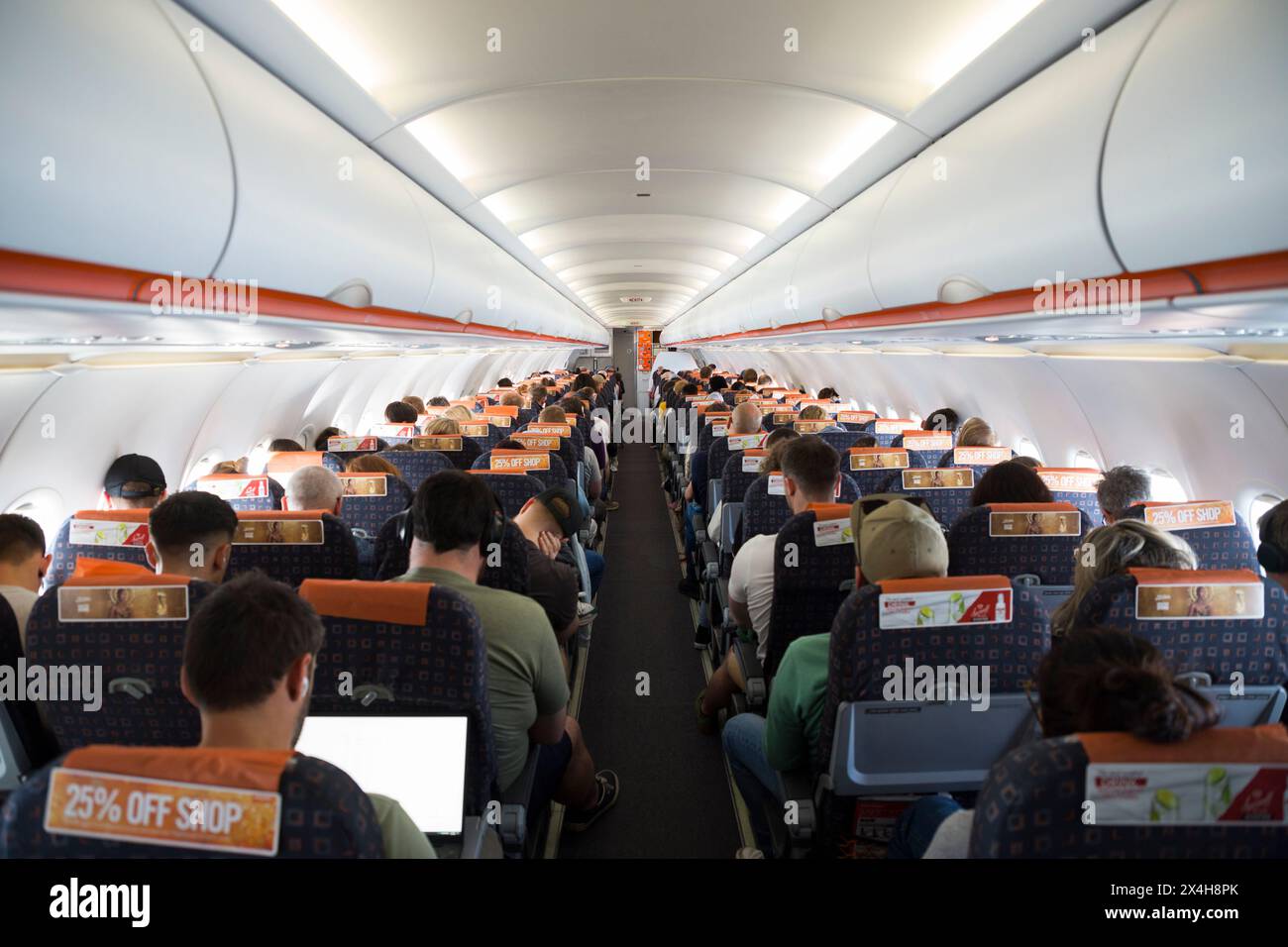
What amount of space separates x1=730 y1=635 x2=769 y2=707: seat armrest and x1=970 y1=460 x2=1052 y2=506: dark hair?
1510 millimetres

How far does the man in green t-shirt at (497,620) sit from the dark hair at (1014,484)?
2.62 m

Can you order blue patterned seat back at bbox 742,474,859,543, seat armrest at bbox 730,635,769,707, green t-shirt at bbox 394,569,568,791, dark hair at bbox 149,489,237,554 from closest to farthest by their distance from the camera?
green t-shirt at bbox 394,569,568,791, dark hair at bbox 149,489,237,554, seat armrest at bbox 730,635,769,707, blue patterned seat back at bbox 742,474,859,543

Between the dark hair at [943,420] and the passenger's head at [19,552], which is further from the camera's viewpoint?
the dark hair at [943,420]

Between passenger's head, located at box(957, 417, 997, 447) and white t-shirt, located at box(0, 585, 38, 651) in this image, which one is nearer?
white t-shirt, located at box(0, 585, 38, 651)

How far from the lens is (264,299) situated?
9.07 feet

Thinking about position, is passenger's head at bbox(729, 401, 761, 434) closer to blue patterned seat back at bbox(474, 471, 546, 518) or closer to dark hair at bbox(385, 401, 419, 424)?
blue patterned seat back at bbox(474, 471, 546, 518)

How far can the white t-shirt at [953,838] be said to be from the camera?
1610mm

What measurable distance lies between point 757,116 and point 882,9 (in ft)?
5.29

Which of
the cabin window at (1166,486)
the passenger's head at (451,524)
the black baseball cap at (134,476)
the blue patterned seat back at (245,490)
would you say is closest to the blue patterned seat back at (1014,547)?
the passenger's head at (451,524)

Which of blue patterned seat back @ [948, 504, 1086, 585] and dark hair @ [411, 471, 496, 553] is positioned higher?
dark hair @ [411, 471, 496, 553]

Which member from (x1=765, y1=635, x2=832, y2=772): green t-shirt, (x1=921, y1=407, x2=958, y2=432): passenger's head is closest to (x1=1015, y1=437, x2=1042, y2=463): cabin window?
(x1=921, y1=407, x2=958, y2=432): passenger's head

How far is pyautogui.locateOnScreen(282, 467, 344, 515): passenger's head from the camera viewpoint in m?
4.48

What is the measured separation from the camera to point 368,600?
2051 millimetres

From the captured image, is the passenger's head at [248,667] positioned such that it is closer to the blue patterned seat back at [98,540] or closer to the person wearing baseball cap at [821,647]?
the person wearing baseball cap at [821,647]
